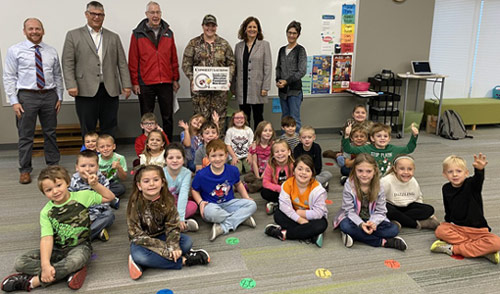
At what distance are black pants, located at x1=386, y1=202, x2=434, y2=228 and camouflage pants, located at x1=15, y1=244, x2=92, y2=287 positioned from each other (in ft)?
6.53

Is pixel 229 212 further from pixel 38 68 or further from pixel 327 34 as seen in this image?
pixel 327 34

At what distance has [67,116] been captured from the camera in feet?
16.2

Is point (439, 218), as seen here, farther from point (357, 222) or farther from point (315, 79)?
point (315, 79)

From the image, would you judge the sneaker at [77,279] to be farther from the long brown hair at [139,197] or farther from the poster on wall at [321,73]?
the poster on wall at [321,73]

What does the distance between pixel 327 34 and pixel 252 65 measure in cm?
154

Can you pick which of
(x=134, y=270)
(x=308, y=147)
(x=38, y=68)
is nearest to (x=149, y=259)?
(x=134, y=270)

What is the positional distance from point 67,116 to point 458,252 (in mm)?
4474

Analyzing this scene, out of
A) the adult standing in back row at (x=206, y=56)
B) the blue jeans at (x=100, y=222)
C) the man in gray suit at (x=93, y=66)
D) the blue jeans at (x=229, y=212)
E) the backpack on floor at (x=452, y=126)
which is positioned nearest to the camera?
the blue jeans at (x=100, y=222)

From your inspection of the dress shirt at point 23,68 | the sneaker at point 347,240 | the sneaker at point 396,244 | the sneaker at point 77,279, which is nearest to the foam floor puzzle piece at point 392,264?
the sneaker at point 396,244

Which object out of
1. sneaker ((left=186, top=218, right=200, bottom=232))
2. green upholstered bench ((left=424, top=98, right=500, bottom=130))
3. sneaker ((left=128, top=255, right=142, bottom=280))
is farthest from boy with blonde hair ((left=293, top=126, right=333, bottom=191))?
green upholstered bench ((left=424, top=98, right=500, bottom=130))

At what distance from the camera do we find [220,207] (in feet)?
9.29

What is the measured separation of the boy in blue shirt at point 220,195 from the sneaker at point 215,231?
16 mm

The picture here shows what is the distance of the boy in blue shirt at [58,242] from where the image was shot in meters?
2.09

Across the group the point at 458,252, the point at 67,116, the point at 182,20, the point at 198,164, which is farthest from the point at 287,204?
the point at 67,116
